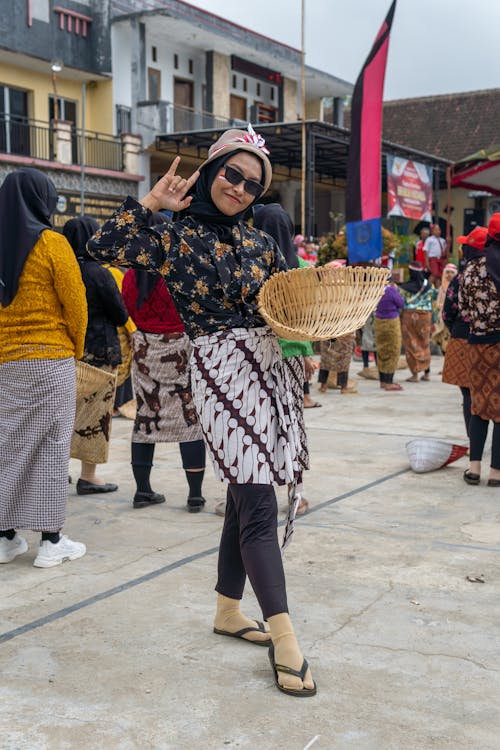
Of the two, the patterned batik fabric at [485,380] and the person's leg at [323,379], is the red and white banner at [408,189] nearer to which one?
the person's leg at [323,379]

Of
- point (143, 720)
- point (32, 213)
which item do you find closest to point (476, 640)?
point (143, 720)

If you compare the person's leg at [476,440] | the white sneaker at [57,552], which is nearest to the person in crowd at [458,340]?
the person's leg at [476,440]

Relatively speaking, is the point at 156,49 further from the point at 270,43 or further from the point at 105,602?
→ the point at 105,602

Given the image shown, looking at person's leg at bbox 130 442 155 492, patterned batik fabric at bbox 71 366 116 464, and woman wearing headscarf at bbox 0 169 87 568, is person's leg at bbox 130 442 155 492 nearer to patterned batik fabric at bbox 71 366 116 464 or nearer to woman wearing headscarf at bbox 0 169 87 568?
patterned batik fabric at bbox 71 366 116 464

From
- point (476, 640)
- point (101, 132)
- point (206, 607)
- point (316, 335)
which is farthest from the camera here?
point (101, 132)

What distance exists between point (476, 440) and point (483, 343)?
66cm

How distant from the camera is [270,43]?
2722 centimetres

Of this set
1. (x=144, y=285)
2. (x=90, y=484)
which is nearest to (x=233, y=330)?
(x=144, y=285)

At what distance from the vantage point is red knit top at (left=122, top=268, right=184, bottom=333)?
5.12 metres

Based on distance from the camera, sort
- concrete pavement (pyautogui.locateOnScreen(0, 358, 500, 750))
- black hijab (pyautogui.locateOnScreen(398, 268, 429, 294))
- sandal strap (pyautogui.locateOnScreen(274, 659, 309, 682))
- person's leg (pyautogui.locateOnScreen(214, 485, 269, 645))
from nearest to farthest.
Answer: concrete pavement (pyautogui.locateOnScreen(0, 358, 500, 750)) → sandal strap (pyautogui.locateOnScreen(274, 659, 309, 682)) → person's leg (pyautogui.locateOnScreen(214, 485, 269, 645)) → black hijab (pyautogui.locateOnScreen(398, 268, 429, 294))

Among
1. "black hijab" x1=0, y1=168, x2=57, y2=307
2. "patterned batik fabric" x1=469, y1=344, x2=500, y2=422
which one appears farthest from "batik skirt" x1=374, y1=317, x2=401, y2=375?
"black hijab" x1=0, y1=168, x2=57, y2=307

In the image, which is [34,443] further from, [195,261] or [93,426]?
[195,261]

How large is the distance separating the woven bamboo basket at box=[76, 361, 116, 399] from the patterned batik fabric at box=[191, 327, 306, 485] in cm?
190

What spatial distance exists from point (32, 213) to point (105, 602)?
1.77 m
